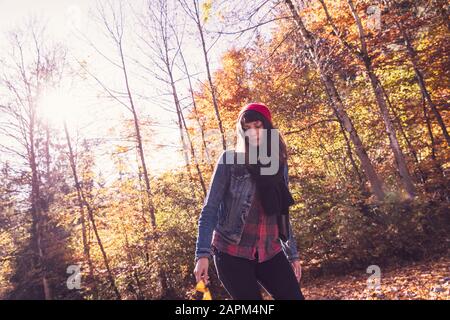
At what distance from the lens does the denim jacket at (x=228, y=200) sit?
6.88ft

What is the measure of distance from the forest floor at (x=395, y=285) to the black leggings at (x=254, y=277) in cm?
447

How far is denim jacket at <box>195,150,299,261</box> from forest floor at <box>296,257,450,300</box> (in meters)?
4.83

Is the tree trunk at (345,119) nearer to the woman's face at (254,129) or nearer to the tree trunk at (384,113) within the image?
the tree trunk at (384,113)

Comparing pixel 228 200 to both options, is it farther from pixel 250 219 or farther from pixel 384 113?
pixel 384 113

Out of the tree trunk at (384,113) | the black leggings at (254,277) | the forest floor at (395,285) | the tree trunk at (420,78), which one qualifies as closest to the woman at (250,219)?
the black leggings at (254,277)

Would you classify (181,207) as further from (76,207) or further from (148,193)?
(76,207)

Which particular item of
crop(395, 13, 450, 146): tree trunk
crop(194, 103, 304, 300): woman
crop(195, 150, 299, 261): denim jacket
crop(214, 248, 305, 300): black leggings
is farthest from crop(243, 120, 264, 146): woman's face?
crop(395, 13, 450, 146): tree trunk

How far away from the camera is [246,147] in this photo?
89.0 inches

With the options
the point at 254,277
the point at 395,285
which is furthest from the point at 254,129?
the point at 395,285

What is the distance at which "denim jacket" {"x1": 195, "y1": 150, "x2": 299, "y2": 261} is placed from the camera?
210cm
